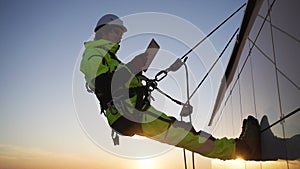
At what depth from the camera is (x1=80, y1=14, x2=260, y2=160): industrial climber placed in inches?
146

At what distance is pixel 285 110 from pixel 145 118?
5.24 feet

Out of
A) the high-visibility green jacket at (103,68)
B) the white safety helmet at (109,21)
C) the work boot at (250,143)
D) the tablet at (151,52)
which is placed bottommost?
the work boot at (250,143)

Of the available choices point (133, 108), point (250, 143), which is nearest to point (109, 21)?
point (133, 108)

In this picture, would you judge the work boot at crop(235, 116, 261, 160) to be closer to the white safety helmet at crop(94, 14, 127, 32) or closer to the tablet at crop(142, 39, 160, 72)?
the tablet at crop(142, 39, 160, 72)

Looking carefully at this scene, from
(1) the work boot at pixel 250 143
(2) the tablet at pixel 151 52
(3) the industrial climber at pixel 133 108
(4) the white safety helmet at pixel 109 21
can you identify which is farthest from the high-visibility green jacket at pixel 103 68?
(1) the work boot at pixel 250 143

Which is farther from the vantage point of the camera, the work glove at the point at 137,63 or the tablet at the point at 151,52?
the tablet at the point at 151,52

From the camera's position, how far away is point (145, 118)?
12.6 ft

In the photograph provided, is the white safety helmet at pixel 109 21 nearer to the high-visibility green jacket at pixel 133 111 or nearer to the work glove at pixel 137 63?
the high-visibility green jacket at pixel 133 111

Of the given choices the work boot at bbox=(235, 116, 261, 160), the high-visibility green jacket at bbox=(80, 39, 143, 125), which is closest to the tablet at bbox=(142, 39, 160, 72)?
the high-visibility green jacket at bbox=(80, 39, 143, 125)

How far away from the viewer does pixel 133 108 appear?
377 cm

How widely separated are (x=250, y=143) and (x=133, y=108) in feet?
4.88

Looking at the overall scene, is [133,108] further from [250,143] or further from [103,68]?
[250,143]

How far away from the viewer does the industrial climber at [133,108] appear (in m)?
3.71

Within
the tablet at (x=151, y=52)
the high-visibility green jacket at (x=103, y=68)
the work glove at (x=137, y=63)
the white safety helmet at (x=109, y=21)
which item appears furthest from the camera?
the white safety helmet at (x=109, y=21)
